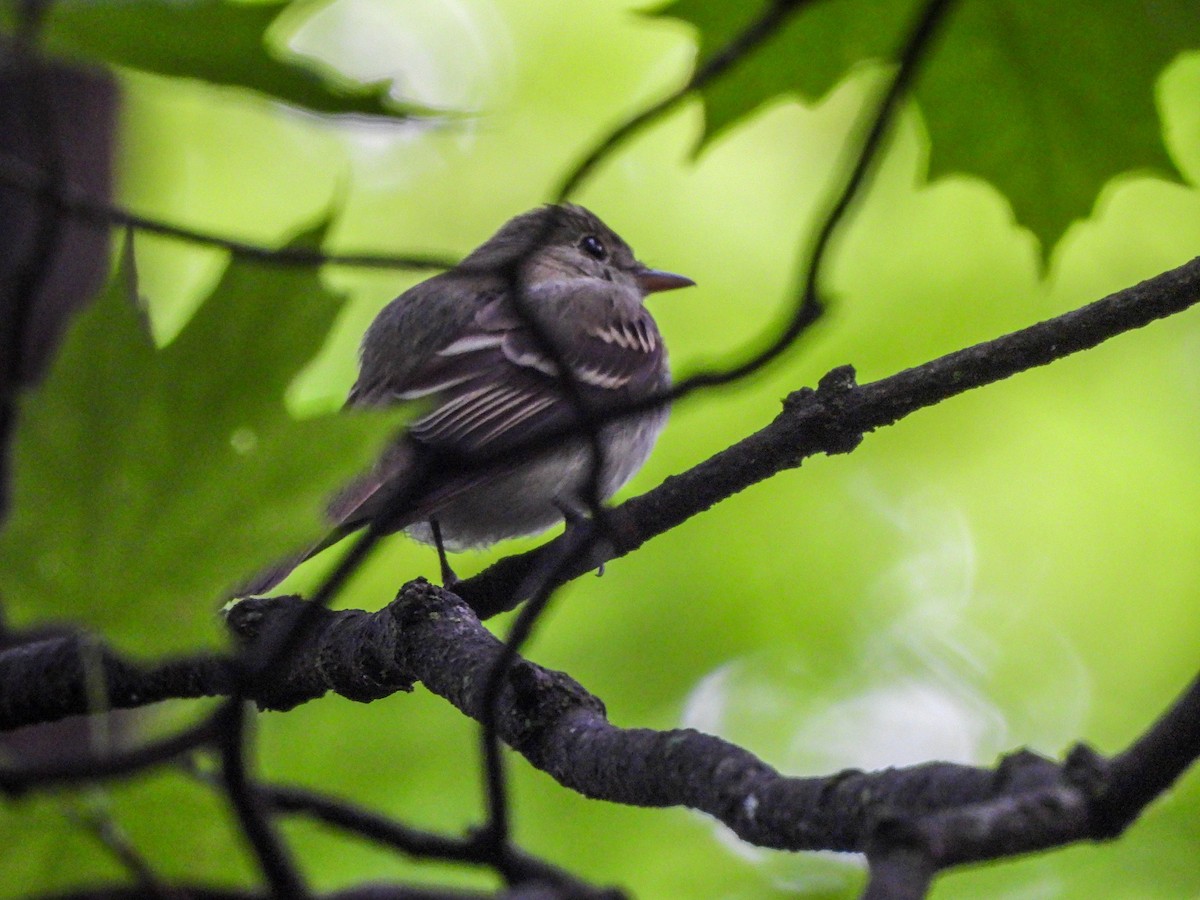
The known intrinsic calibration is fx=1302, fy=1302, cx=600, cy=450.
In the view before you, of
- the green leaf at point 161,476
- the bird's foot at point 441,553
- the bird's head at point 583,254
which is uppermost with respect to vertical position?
the bird's head at point 583,254

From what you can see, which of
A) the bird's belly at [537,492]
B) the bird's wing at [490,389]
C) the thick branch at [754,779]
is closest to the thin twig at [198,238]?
the thick branch at [754,779]

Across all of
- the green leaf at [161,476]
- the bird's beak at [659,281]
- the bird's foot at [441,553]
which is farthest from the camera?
the bird's beak at [659,281]

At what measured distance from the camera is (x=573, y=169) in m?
1.31

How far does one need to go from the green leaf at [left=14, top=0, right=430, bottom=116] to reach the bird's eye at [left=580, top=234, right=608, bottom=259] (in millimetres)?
4310

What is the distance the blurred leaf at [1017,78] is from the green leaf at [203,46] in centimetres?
82

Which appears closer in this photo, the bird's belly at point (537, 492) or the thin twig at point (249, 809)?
the thin twig at point (249, 809)

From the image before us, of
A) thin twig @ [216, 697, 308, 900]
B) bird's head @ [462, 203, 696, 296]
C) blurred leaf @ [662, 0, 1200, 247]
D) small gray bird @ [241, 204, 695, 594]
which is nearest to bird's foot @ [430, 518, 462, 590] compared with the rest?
small gray bird @ [241, 204, 695, 594]

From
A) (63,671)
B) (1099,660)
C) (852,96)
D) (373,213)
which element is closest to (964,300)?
(852,96)

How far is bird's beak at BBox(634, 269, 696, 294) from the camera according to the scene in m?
5.52

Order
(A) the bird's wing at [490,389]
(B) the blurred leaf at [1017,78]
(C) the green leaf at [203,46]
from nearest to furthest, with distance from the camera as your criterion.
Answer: (C) the green leaf at [203,46] → (B) the blurred leaf at [1017,78] → (A) the bird's wing at [490,389]

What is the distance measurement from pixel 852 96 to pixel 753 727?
3218mm

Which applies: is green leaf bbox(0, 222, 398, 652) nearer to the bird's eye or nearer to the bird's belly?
the bird's belly

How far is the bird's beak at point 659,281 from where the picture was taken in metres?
5.52

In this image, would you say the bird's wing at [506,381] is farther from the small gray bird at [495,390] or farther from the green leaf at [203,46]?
the green leaf at [203,46]
